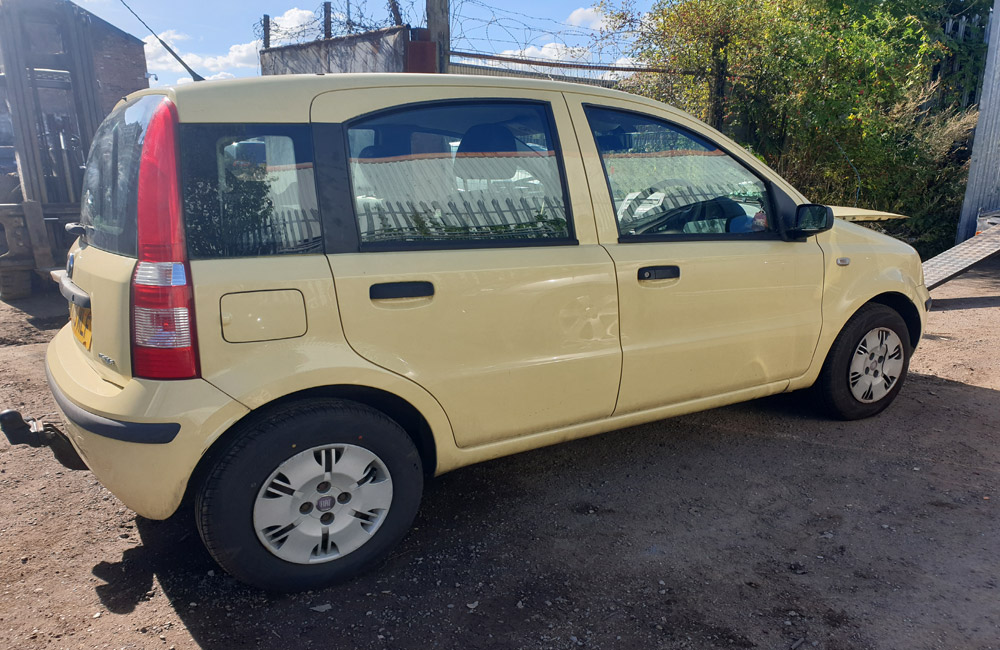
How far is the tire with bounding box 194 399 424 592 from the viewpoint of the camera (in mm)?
2357

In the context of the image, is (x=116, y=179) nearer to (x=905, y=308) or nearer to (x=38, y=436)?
(x=38, y=436)

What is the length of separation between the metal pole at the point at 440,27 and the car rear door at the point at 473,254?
13.5 feet

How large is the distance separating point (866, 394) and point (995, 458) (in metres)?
0.68

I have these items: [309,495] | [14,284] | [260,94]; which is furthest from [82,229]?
[14,284]

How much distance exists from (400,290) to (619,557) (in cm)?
138

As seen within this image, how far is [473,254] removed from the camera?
2.72 m

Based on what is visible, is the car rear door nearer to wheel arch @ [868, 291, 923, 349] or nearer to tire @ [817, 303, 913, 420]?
tire @ [817, 303, 913, 420]

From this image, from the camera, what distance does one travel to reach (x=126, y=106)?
2695 mm

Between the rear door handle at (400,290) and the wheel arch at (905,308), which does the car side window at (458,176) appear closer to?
the rear door handle at (400,290)

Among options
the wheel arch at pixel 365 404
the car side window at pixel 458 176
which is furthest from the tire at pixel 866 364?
the wheel arch at pixel 365 404

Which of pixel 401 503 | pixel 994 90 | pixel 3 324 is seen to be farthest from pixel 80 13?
pixel 994 90

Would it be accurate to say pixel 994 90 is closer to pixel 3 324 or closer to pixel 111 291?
pixel 111 291

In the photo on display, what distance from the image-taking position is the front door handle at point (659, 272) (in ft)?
10.1

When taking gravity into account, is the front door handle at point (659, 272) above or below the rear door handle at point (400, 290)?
below
